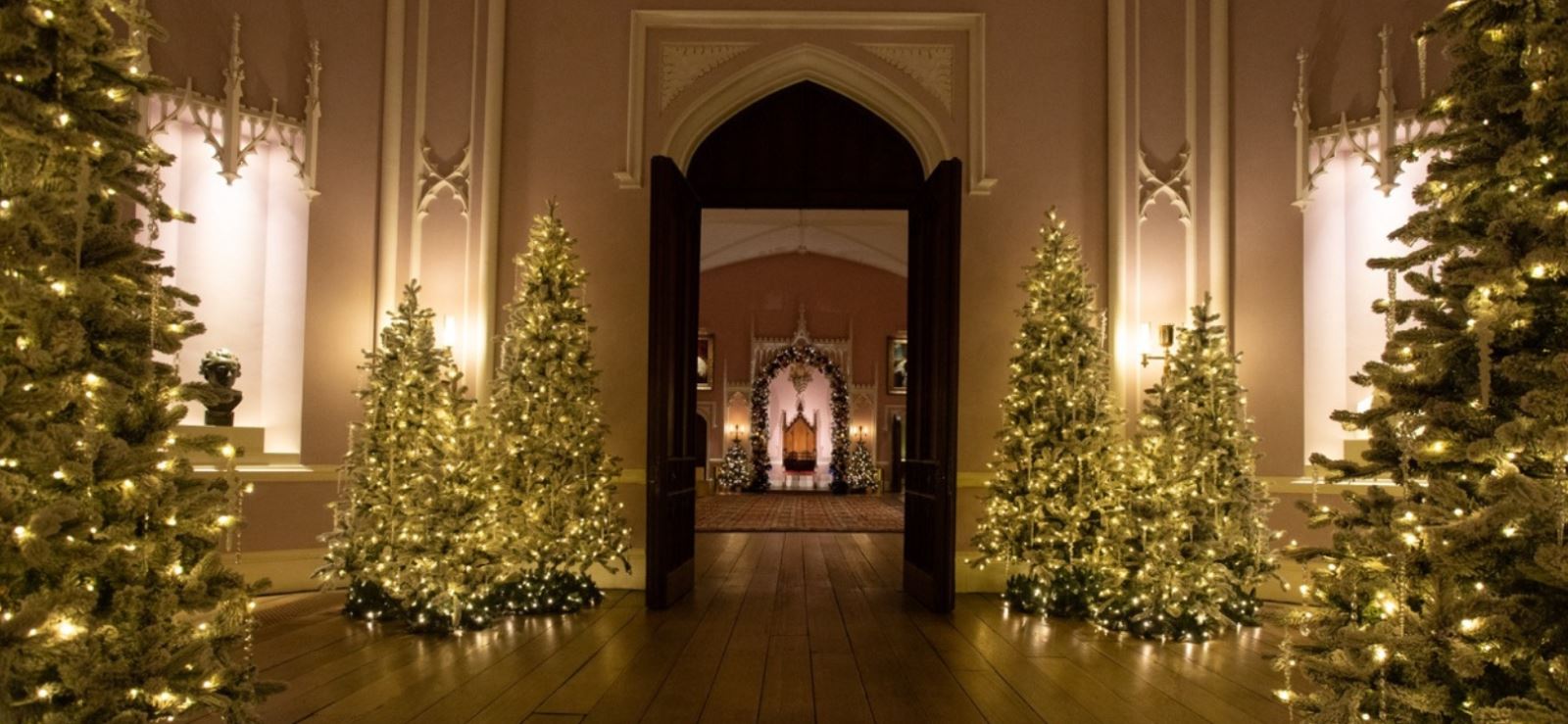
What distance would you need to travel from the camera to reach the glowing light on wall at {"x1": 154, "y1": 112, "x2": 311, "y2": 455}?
27.2ft

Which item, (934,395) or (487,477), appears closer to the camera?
(487,477)

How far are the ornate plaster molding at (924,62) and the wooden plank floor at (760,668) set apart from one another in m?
4.25

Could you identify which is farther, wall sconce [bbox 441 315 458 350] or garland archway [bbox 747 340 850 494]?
garland archway [bbox 747 340 850 494]

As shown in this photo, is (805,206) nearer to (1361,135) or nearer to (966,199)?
(966,199)

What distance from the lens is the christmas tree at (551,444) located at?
7395 millimetres

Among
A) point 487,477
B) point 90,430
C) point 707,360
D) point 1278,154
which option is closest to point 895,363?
point 707,360

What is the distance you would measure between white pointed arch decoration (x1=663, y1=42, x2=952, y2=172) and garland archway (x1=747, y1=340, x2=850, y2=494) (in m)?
14.7

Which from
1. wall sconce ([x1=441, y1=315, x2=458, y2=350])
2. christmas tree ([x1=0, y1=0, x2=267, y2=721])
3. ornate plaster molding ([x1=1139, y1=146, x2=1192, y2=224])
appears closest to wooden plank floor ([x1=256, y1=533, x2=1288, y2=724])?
christmas tree ([x1=0, y1=0, x2=267, y2=721])

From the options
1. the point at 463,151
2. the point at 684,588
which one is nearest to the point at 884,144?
the point at 463,151

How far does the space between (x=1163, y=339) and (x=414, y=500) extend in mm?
5484

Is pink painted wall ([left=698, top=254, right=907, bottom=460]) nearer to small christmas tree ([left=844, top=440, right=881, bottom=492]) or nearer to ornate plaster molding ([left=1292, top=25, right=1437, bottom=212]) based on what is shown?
small christmas tree ([left=844, top=440, right=881, bottom=492])

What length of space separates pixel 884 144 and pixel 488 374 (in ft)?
13.5

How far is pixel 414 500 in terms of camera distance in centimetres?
667

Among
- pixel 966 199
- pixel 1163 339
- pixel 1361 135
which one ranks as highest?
pixel 1361 135
